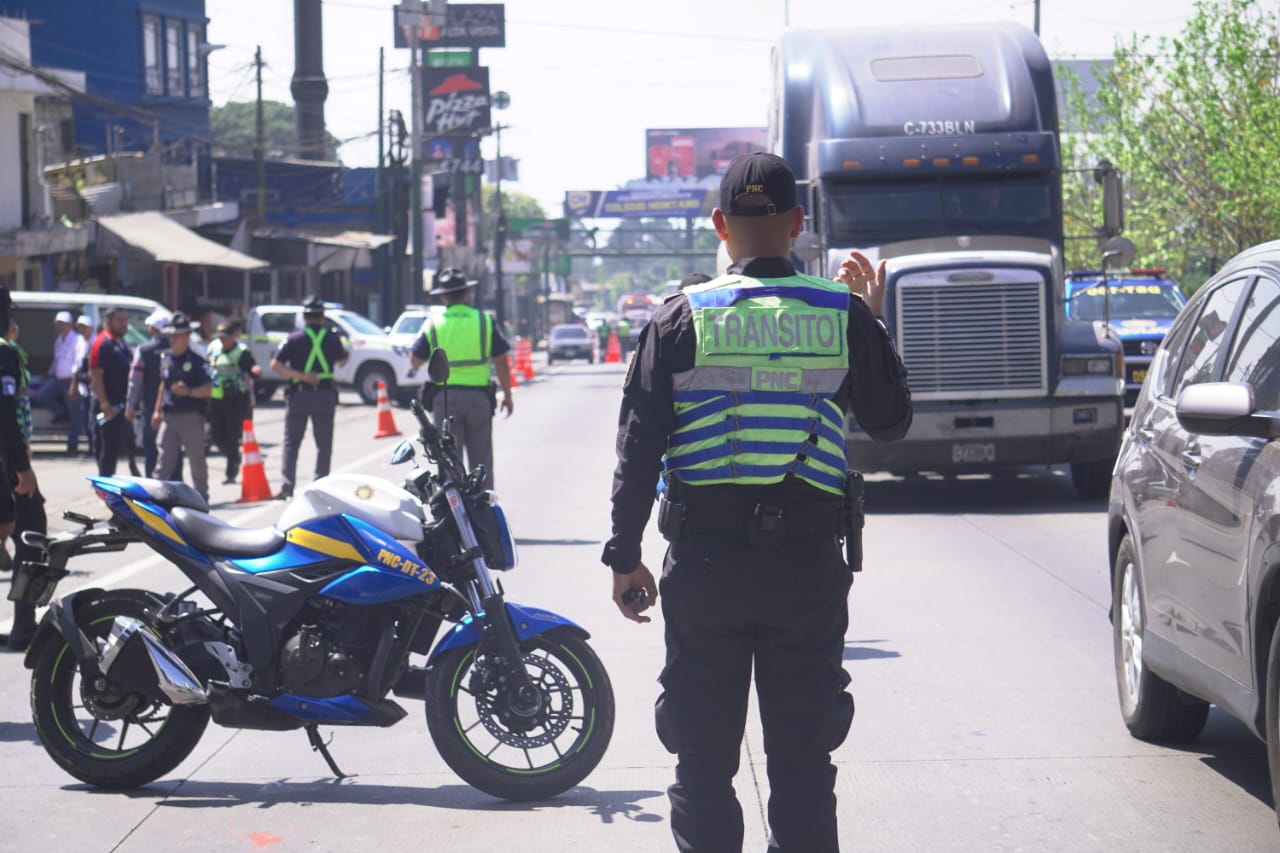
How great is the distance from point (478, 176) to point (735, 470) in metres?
76.9

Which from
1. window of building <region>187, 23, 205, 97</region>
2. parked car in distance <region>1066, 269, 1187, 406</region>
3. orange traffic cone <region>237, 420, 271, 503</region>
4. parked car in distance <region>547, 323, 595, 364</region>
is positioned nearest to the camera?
orange traffic cone <region>237, 420, 271, 503</region>

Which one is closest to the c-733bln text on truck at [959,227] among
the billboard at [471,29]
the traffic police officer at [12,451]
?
the traffic police officer at [12,451]

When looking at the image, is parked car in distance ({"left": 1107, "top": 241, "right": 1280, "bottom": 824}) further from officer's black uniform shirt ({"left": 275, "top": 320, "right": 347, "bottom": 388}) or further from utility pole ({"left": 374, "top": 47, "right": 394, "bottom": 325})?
utility pole ({"left": 374, "top": 47, "right": 394, "bottom": 325})

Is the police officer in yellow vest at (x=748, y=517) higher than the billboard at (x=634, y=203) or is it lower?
lower

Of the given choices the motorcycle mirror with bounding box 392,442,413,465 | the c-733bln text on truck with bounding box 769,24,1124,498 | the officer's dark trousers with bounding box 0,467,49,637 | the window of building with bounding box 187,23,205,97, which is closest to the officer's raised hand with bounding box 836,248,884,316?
the motorcycle mirror with bounding box 392,442,413,465

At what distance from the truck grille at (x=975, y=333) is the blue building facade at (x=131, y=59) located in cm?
4188

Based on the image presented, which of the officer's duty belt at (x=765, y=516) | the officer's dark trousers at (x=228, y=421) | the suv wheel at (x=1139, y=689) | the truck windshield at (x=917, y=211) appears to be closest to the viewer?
the officer's duty belt at (x=765, y=516)

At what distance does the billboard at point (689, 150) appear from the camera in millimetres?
127062

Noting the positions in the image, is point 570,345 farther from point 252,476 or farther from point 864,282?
point 864,282

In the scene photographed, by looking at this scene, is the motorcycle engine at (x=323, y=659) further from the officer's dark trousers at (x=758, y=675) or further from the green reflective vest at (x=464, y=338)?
the green reflective vest at (x=464, y=338)

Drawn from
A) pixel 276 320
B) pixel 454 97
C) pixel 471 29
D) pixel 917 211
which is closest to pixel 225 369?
pixel 917 211

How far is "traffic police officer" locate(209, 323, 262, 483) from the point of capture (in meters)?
18.6

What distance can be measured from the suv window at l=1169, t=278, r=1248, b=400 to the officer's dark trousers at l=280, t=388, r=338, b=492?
10480mm

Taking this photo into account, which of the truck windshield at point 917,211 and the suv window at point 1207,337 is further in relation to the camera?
the truck windshield at point 917,211
